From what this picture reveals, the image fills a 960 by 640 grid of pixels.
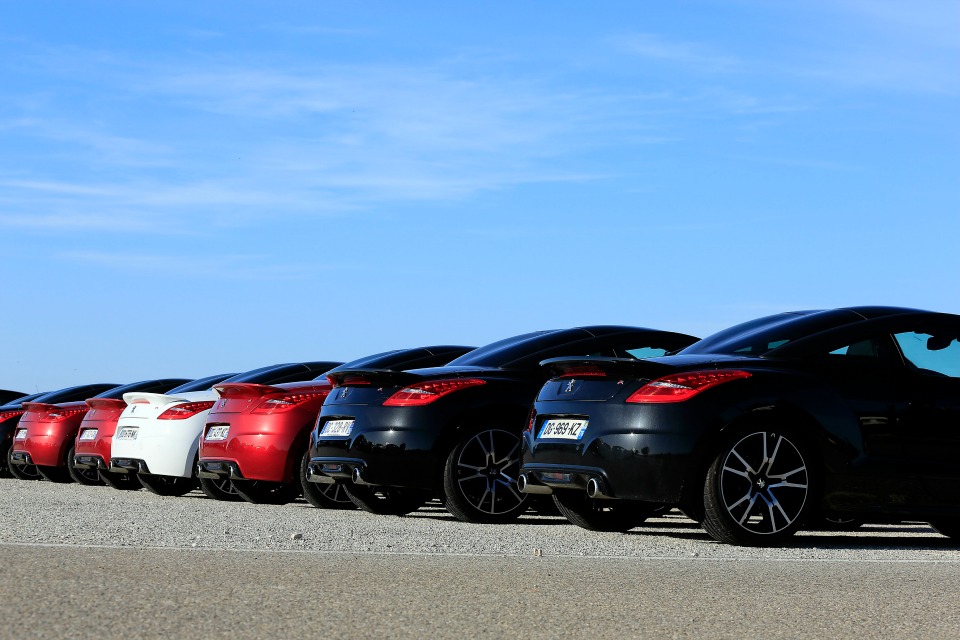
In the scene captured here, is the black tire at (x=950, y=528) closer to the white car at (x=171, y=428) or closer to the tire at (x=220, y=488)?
the white car at (x=171, y=428)

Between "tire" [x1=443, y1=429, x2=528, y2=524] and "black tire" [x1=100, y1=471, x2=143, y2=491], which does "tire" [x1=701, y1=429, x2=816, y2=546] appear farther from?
"black tire" [x1=100, y1=471, x2=143, y2=491]

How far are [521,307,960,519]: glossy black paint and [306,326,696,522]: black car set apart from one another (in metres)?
1.23

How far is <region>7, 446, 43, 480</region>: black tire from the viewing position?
65.3 ft

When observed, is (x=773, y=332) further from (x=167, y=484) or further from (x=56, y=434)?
(x=56, y=434)

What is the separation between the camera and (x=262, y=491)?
46.3 feet

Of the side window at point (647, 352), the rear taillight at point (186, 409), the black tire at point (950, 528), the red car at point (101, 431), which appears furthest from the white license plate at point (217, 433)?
the black tire at point (950, 528)


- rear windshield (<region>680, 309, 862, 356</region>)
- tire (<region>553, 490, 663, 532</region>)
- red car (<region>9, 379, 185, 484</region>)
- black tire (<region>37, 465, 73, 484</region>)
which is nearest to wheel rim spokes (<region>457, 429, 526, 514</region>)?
tire (<region>553, 490, 663, 532</region>)

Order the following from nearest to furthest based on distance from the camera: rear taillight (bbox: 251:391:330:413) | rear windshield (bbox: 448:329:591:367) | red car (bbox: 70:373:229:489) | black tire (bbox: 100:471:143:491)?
rear windshield (bbox: 448:329:591:367)
rear taillight (bbox: 251:391:330:413)
red car (bbox: 70:373:229:489)
black tire (bbox: 100:471:143:491)

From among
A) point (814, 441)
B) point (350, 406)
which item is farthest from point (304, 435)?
point (814, 441)

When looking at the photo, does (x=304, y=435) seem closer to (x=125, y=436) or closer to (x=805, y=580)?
(x=125, y=436)

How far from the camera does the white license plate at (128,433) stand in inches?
591

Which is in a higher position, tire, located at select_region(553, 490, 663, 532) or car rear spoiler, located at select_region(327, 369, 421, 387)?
car rear spoiler, located at select_region(327, 369, 421, 387)

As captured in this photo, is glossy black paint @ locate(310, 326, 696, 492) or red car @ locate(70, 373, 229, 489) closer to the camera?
glossy black paint @ locate(310, 326, 696, 492)

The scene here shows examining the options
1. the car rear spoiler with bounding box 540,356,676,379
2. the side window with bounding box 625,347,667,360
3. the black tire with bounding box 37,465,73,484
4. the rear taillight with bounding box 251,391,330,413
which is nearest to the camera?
the car rear spoiler with bounding box 540,356,676,379
